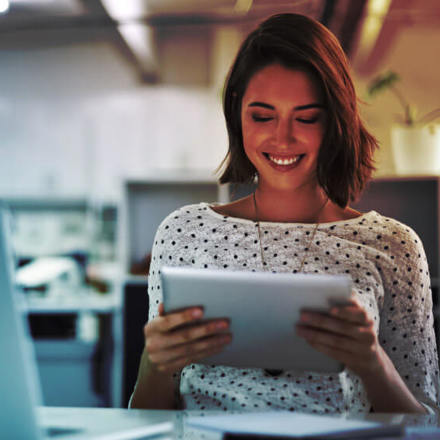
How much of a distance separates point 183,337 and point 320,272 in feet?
1.45

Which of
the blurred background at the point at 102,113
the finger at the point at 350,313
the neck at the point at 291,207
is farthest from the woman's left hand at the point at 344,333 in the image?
the blurred background at the point at 102,113

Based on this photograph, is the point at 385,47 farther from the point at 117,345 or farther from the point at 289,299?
the point at 289,299

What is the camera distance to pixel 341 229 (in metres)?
1.24

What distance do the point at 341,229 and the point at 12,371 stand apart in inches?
33.6

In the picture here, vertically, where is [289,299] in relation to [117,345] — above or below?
above

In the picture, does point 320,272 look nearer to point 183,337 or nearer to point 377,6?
point 183,337

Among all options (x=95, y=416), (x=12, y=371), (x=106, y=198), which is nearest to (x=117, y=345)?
(x=106, y=198)

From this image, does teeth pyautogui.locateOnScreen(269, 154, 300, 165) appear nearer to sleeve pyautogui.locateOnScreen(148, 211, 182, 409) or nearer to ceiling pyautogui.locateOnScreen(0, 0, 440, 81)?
sleeve pyautogui.locateOnScreen(148, 211, 182, 409)

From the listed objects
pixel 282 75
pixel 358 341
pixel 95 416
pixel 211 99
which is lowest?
pixel 95 416

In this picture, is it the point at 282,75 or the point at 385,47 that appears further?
the point at 385,47

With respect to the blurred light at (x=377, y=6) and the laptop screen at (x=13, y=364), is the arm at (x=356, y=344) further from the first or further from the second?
the blurred light at (x=377, y=6)

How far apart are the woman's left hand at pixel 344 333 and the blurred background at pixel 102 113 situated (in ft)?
→ 9.78

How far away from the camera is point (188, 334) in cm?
82

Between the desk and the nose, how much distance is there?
56 cm
